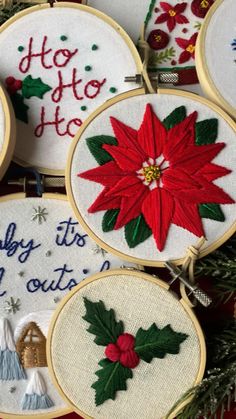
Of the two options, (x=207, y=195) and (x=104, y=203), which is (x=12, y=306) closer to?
(x=104, y=203)

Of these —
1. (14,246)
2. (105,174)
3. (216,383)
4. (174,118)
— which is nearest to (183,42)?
(174,118)

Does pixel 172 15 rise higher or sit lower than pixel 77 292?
higher

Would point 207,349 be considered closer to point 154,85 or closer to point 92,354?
point 92,354

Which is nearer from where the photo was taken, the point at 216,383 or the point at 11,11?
the point at 216,383

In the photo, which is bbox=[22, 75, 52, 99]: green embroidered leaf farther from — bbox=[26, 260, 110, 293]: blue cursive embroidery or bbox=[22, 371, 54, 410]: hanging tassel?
bbox=[22, 371, 54, 410]: hanging tassel

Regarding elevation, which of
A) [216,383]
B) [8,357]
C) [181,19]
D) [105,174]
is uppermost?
[181,19]

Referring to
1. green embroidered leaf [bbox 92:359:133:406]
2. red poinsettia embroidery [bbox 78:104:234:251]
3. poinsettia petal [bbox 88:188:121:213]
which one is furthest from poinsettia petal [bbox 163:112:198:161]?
green embroidered leaf [bbox 92:359:133:406]

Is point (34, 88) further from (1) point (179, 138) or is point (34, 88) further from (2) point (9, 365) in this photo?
(2) point (9, 365)
